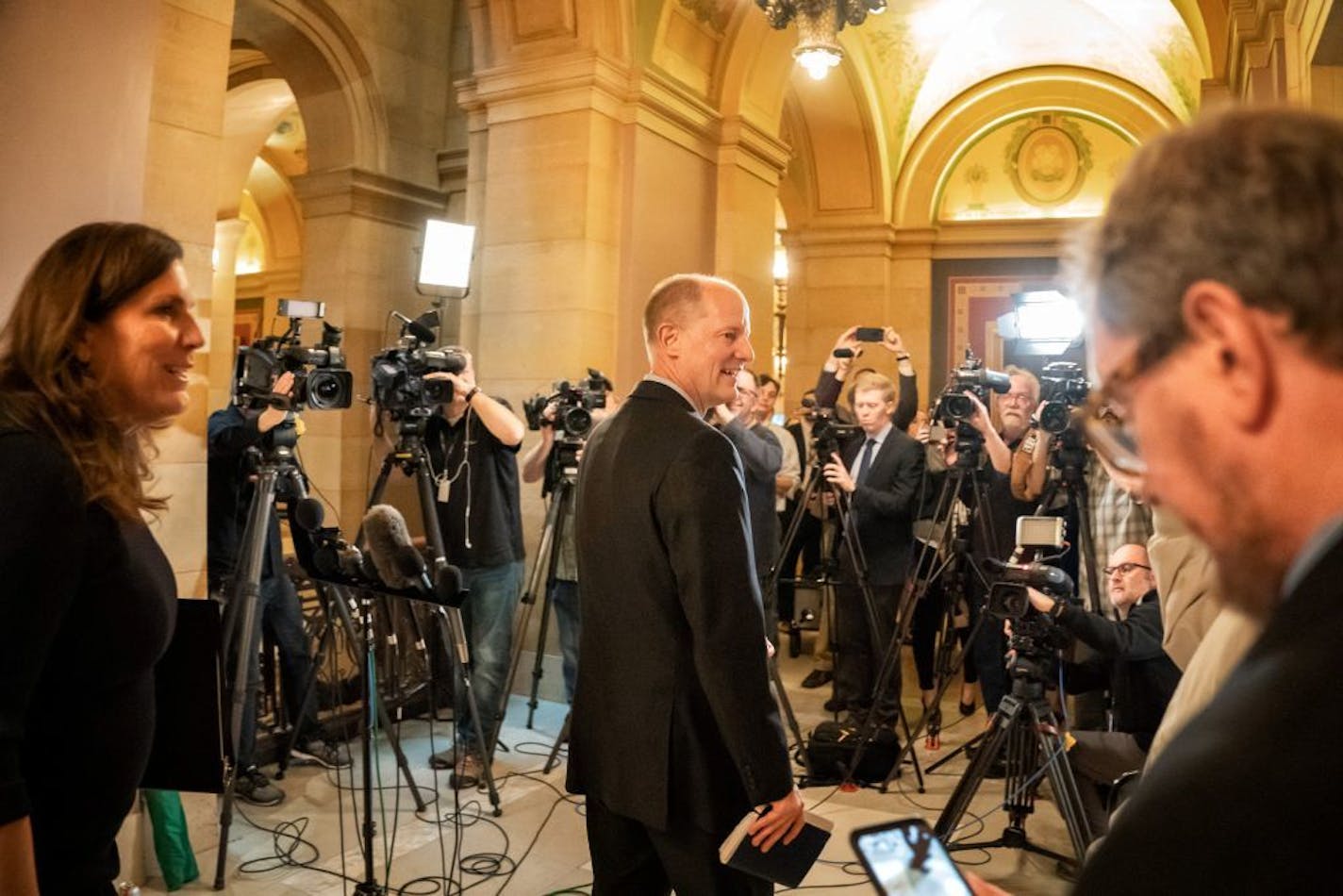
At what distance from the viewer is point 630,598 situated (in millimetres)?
1971

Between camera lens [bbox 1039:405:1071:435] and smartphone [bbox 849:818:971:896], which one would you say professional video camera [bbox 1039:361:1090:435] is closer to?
camera lens [bbox 1039:405:1071:435]

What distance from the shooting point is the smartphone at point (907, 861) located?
0.82 m

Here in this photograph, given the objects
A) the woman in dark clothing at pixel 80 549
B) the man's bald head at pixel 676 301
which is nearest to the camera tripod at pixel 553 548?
the man's bald head at pixel 676 301

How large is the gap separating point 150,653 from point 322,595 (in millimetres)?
2797

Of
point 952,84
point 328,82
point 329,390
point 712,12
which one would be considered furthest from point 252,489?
point 952,84

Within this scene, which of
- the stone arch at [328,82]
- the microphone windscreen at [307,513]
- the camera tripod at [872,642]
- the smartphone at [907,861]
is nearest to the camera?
the smartphone at [907,861]

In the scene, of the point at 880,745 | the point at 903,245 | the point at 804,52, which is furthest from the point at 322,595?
the point at 903,245

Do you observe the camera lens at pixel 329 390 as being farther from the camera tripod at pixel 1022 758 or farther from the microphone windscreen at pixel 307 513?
the camera tripod at pixel 1022 758

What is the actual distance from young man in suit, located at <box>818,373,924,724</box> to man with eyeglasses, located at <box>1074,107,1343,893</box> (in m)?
4.06

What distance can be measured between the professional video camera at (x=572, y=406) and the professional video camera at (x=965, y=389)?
151 cm

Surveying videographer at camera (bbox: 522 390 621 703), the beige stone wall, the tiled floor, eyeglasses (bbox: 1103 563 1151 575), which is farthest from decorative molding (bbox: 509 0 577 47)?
eyeglasses (bbox: 1103 563 1151 575)

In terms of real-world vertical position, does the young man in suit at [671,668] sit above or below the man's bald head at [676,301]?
below

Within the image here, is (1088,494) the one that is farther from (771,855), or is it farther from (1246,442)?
(1246,442)

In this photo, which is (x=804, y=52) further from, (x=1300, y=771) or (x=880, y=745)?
(x=1300, y=771)
